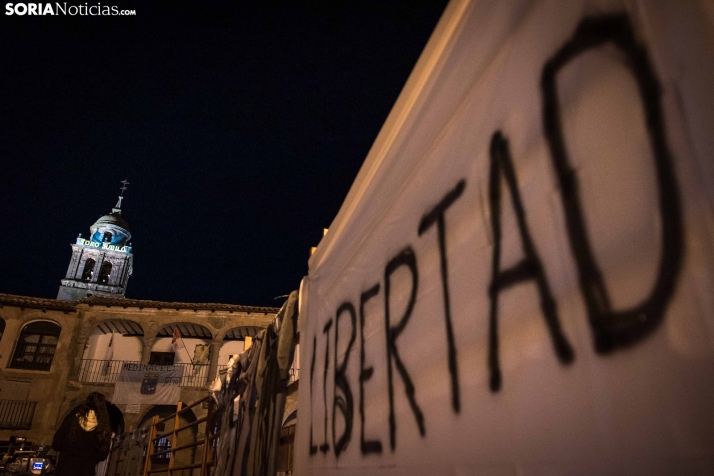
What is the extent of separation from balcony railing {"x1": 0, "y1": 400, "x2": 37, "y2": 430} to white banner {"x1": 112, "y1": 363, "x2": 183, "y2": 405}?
3.10m

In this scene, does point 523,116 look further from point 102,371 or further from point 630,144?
point 102,371

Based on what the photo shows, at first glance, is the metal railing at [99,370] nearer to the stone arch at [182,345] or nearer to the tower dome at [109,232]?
the stone arch at [182,345]

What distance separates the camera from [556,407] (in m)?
0.96

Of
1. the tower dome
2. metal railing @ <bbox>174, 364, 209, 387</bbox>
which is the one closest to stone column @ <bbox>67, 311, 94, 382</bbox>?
metal railing @ <bbox>174, 364, 209, 387</bbox>

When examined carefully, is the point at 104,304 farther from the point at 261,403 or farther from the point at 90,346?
the point at 261,403

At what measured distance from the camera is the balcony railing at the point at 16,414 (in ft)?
53.6

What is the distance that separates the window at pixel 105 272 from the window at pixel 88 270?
807mm

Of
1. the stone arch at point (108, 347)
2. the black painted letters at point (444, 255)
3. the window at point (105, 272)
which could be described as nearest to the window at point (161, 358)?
the stone arch at point (108, 347)

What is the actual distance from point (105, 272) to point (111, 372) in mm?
26067

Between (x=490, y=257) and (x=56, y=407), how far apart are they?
2109 cm

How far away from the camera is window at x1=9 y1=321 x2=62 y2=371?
18.8m

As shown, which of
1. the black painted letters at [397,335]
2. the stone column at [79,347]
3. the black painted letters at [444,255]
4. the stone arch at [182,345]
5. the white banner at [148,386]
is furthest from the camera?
the stone arch at [182,345]

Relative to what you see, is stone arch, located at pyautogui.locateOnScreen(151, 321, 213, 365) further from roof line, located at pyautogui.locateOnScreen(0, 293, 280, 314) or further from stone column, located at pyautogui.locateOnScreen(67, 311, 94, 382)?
stone column, located at pyautogui.locateOnScreen(67, 311, 94, 382)

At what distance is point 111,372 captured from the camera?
1875 centimetres
